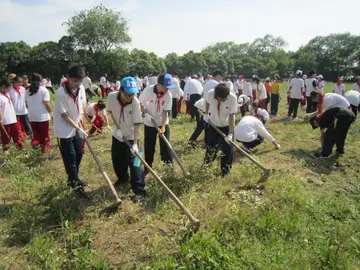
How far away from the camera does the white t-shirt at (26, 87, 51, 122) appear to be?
18.4 ft

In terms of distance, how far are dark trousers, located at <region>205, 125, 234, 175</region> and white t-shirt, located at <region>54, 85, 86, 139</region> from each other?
85.9 inches

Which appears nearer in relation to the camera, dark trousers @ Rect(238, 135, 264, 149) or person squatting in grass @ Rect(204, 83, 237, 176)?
person squatting in grass @ Rect(204, 83, 237, 176)

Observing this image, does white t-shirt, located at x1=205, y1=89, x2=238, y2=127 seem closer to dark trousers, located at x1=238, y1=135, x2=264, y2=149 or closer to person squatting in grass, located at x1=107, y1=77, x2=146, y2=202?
person squatting in grass, located at x1=107, y1=77, x2=146, y2=202

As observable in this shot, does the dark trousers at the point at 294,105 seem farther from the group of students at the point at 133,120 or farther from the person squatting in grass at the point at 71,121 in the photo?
the person squatting in grass at the point at 71,121

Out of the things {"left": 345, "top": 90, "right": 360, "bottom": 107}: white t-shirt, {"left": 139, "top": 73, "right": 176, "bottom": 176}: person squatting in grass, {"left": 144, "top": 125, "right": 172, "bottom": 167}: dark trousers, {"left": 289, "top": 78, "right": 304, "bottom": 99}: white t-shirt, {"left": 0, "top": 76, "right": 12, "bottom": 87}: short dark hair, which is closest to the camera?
{"left": 139, "top": 73, "right": 176, "bottom": 176}: person squatting in grass

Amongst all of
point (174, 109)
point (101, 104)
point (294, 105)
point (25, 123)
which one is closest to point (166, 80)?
point (101, 104)

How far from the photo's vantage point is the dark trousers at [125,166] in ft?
12.5

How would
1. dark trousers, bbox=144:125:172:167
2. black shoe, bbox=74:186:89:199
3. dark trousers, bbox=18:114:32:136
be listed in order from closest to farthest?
black shoe, bbox=74:186:89:199 < dark trousers, bbox=144:125:172:167 < dark trousers, bbox=18:114:32:136

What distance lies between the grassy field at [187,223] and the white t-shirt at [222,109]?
80 centimetres

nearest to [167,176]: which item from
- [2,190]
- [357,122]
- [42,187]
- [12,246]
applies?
[42,187]

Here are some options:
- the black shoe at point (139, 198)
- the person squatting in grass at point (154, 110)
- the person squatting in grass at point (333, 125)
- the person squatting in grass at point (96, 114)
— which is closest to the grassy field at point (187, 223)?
the black shoe at point (139, 198)

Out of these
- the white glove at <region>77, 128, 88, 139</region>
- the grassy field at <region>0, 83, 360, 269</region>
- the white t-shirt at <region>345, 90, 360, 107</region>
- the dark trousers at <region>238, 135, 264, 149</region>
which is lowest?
the grassy field at <region>0, 83, 360, 269</region>

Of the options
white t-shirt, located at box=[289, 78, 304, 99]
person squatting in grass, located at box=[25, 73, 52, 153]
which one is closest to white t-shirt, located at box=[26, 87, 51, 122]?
person squatting in grass, located at box=[25, 73, 52, 153]

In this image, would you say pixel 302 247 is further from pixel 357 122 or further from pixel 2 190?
pixel 357 122
